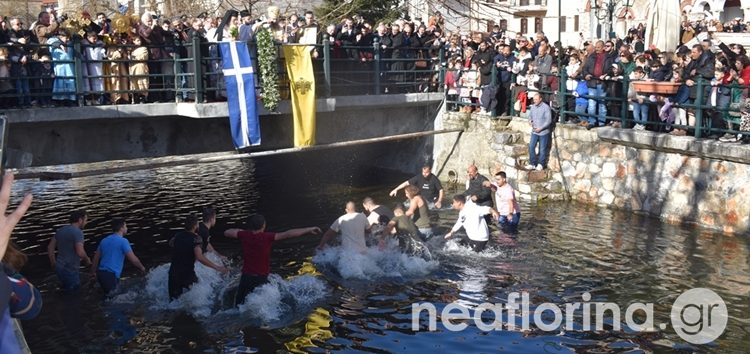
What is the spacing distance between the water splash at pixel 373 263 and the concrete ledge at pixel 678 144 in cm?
606

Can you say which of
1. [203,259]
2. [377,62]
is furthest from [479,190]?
[203,259]

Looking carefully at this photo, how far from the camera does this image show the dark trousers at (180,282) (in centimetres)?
1238

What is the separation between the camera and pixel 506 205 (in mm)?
16656

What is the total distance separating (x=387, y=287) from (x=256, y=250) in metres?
→ 2.63

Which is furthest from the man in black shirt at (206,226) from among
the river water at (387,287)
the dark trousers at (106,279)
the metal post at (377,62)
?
the metal post at (377,62)

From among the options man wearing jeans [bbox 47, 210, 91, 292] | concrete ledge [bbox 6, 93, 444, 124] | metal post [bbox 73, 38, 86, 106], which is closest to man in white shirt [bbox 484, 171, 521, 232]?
concrete ledge [bbox 6, 93, 444, 124]

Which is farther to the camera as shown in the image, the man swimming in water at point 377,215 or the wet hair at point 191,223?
the man swimming in water at point 377,215

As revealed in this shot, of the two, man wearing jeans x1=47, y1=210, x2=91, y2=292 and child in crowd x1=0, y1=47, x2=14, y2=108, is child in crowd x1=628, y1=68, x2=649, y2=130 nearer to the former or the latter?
man wearing jeans x1=47, y1=210, x2=91, y2=292

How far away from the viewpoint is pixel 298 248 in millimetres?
16328

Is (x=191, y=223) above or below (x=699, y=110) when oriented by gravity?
below

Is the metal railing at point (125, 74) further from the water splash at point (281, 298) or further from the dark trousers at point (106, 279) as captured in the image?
the water splash at point (281, 298)

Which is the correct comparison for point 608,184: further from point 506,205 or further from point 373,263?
point 373,263

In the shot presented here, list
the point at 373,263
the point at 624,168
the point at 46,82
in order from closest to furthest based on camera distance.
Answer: the point at 373,263 < the point at 46,82 < the point at 624,168

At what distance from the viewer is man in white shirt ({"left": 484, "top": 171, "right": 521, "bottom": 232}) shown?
16.6 metres
